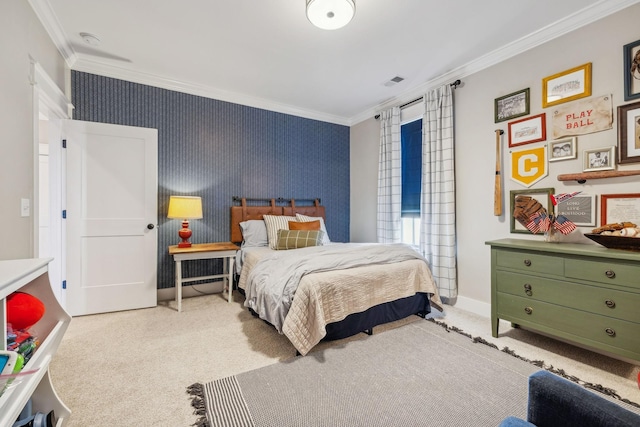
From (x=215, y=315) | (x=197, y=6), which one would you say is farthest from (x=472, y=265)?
(x=197, y=6)

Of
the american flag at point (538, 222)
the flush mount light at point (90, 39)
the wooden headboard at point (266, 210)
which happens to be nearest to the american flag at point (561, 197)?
the american flag at point (538, 222)

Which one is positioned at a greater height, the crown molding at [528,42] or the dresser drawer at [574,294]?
the crown molding at [528,42]

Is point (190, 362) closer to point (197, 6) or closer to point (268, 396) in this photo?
point (268, 396)

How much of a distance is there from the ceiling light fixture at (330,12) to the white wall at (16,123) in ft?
6.36

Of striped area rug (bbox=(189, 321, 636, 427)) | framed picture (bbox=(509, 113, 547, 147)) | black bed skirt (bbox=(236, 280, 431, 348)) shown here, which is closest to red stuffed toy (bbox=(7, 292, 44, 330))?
striped area rug (bbox=(189, 321, 636, 427))

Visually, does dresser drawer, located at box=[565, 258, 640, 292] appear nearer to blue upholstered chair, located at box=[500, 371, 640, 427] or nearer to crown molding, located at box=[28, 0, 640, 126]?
blue upholstered chair, located at box=[500, 371, 640, 427]

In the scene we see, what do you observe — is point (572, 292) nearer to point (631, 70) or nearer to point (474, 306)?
point (474, 306)

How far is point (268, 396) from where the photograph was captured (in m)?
1.77

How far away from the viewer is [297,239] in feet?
11.3

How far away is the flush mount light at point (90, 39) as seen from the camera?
2711mm

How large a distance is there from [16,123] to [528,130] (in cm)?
416

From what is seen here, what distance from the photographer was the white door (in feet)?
9.96

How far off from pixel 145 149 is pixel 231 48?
1.53 m

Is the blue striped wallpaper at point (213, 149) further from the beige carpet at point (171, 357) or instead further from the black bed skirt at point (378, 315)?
the black bed skirt at point (378, 315)
